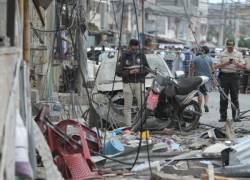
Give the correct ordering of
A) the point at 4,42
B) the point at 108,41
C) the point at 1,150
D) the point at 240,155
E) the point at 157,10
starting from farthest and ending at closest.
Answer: the point at 157,10
the point at 108,41
the point at 240,155
the point at 4,42
the point at 1,150

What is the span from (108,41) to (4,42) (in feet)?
139

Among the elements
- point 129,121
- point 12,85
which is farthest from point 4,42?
point 129,121

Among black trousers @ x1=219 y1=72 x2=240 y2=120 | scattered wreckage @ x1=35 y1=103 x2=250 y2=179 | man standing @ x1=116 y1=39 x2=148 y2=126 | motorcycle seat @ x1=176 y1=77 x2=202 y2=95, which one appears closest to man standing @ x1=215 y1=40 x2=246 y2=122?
black trousers @ x1=219 y1=72 x2=240 y2=120

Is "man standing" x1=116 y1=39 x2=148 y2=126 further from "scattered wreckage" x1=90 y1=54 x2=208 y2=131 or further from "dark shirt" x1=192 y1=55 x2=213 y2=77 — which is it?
"dark shirt" x1=192 y1=55 x2=213 y2=77

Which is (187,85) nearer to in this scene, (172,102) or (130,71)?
(172,102)

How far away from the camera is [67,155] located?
6.65 meters

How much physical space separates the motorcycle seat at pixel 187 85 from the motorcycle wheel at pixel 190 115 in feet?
0.87

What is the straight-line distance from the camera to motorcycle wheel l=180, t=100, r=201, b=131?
11.7 meters

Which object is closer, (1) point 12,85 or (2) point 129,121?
(1) point 12,85

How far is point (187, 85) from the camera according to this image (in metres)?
11.7

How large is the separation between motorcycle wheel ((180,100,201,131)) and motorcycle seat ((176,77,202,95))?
0.87ft

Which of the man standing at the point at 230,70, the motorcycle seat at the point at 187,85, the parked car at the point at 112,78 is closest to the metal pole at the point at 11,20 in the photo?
the motorcycle seat at the point at 187,85

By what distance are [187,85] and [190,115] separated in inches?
24.4

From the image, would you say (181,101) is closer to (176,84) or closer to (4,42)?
(176,84)
